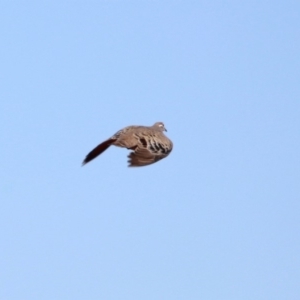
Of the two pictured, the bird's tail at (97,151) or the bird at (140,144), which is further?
the bird's tail at (97,151)

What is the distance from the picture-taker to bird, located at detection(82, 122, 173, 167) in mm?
100625

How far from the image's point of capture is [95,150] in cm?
10244

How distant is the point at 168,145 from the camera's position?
10206 centimetres

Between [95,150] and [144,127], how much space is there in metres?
1.40

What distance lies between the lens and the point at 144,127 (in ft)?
338

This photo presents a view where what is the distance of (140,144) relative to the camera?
333 ft

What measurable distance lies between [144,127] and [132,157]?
278 cm

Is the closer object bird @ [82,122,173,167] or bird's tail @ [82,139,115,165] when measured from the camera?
bird @ [82,122,173,167]

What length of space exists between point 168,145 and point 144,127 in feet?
4.13

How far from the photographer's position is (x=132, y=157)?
100 meters

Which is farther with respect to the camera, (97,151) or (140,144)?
(97,151)

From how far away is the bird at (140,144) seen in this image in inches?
3962

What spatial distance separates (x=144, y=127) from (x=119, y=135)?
127 centimetres
